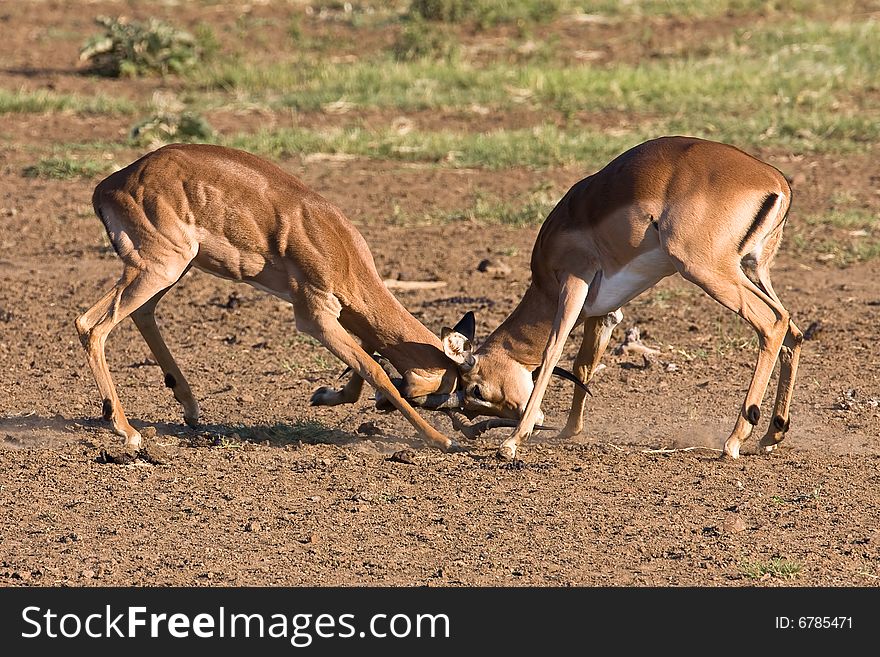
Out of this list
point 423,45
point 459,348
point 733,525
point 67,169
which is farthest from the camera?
point 423,45

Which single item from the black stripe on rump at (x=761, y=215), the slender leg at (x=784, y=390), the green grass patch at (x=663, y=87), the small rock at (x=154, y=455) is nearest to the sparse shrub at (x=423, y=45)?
the green grass patch at (x=663, y=87)

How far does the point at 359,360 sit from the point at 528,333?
3.18 feet

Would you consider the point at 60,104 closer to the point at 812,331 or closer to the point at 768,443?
the point at 812,331

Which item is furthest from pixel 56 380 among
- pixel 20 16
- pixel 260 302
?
pixel 20 16

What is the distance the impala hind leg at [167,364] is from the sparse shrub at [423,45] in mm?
11157

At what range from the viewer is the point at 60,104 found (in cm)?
1609

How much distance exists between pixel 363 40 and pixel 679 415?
13.6 metres

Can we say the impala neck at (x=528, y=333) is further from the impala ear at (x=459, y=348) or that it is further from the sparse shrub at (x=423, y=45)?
the sparse shrub at (x=423, y=45)

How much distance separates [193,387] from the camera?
849cm

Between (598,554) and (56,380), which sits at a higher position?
(598,554)

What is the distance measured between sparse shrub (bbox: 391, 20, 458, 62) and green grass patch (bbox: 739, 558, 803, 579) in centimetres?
1362

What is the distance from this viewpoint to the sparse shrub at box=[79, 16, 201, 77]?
17938 millimetres

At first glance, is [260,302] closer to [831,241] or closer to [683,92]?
[831,241]

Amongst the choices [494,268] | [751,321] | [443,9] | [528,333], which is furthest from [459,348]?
[443,9]
